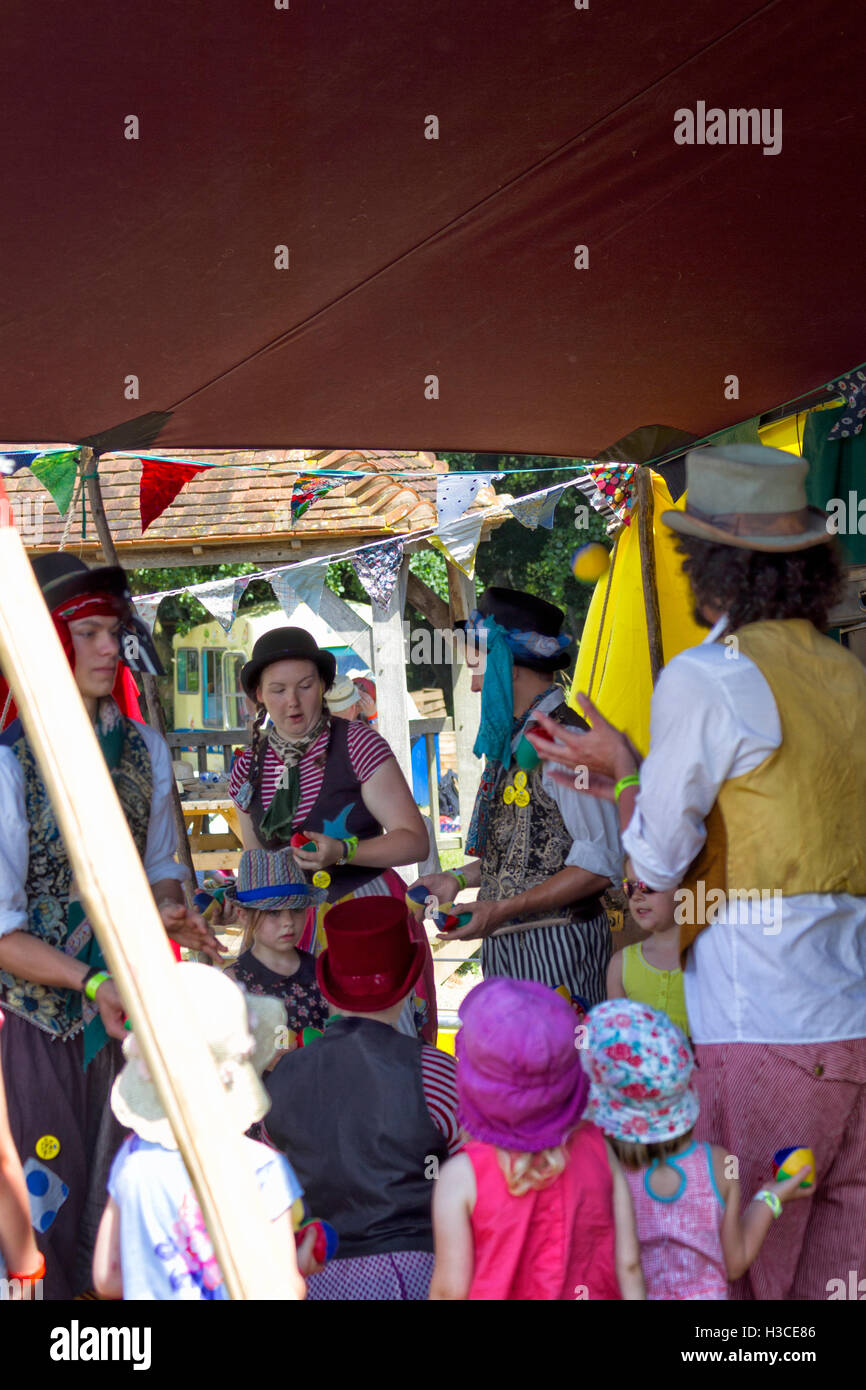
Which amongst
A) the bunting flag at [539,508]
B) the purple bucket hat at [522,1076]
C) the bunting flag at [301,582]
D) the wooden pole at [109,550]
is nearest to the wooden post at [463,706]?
the bunting flag at [301,582]

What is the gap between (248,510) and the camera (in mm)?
10867

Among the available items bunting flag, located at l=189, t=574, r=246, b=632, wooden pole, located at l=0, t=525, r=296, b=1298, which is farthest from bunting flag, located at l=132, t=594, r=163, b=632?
wooden pole, located at l=0, t=525, r=296, b=1298

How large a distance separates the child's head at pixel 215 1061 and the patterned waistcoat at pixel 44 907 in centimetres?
67

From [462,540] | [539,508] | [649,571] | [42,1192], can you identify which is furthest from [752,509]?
[462,540]

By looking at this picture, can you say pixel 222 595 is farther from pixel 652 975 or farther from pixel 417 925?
pixel 652 975

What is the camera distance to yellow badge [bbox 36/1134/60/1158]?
8.41 feet

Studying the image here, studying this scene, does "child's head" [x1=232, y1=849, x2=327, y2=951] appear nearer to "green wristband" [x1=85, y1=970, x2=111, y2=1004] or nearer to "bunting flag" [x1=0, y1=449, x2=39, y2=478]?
"green wristband" [x1=85, y1=970, x2=111, y2=1004]

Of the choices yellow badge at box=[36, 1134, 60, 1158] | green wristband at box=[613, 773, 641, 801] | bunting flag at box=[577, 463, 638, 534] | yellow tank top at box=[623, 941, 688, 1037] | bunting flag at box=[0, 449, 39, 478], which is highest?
bunting flag at box=[0, 449, 39, 478]

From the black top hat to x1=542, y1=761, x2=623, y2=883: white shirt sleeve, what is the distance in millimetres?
1171

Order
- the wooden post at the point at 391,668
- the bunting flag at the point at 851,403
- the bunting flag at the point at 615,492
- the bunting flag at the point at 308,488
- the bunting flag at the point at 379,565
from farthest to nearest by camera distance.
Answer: the wooden post at the point at 391,668, the bunting flag at the point at 379,565, the bunting flag at the point at 308,488, the bunting flag at the point at 615,492, the bunting flag at the point at 851,403

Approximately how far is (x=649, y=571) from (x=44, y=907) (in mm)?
2786

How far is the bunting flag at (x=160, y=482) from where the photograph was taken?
533 centimetres

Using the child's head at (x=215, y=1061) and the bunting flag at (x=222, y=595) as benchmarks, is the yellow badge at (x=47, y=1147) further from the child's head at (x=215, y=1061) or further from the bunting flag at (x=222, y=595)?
the bunting flag at (x=222, y=595)

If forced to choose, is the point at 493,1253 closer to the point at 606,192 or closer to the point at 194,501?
the point at 606,192
